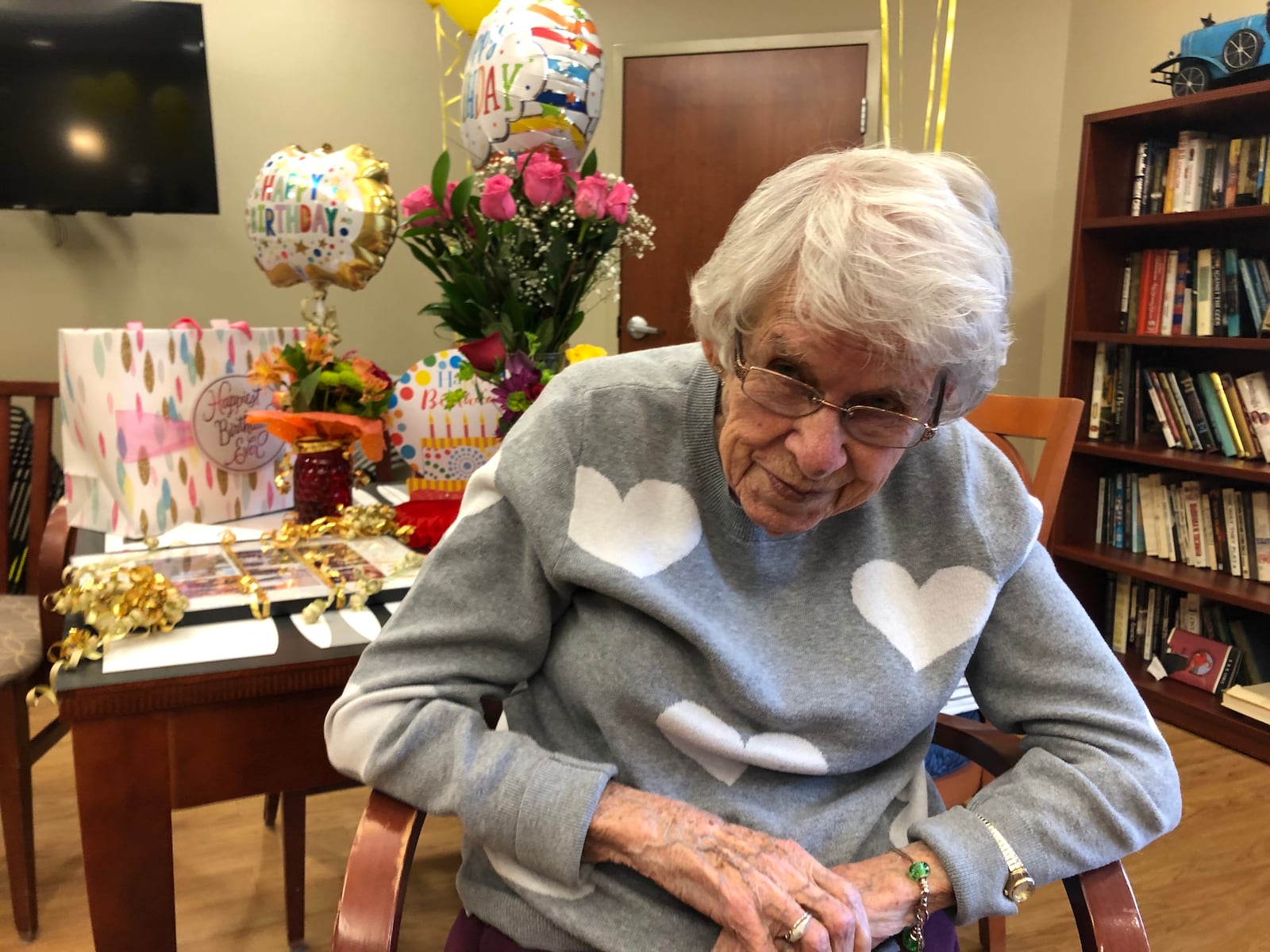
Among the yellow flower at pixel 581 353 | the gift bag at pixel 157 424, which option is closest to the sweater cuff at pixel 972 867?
the yellow flower at pixel 581 353

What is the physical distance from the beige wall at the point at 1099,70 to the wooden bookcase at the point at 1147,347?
29 centimetres

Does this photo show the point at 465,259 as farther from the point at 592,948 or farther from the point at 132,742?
the point at 592,948

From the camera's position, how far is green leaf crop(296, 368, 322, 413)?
1358 millimetres

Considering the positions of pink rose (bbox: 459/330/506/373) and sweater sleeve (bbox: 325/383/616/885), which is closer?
sweater sleeve (bbox: 325/383/616/885)

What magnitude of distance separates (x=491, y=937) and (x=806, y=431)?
619 millimetres

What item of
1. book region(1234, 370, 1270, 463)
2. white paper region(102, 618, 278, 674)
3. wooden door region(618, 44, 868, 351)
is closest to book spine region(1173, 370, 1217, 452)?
book region(1234, 370, 1270, 463)

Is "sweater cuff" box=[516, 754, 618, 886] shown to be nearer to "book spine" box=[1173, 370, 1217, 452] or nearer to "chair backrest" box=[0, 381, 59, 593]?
"chair backrest" box=[0, 381, 59, 593]

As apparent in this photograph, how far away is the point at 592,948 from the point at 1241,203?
9.37 feet

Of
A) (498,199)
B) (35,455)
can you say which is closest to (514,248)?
(498,199)

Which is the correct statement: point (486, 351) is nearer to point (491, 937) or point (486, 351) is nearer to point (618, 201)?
point (618, 201)

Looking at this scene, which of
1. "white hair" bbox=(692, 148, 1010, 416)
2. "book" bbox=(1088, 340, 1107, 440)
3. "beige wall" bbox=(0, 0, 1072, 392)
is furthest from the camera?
"beige wall" bbox=(0, 0, 1072, 392)

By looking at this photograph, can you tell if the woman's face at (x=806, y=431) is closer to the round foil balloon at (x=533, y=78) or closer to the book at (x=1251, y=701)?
the round foil balloon at (x=533, y=78)

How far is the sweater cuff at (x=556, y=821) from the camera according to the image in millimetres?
794

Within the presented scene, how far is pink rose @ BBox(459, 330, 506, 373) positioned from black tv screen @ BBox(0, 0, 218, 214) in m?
2.27
